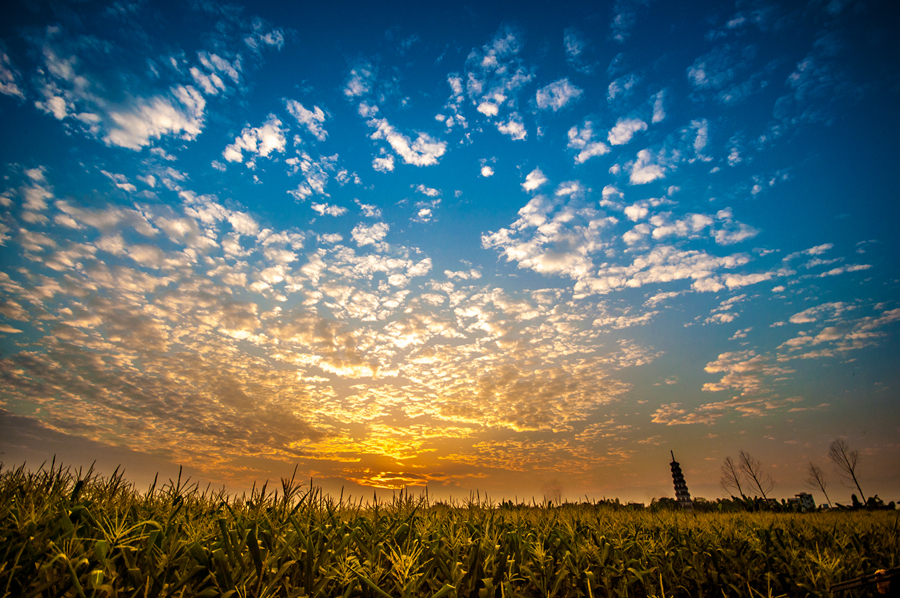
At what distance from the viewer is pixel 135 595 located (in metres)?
2.58

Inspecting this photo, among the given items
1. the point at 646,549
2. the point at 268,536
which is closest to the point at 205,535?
the point at 268,536

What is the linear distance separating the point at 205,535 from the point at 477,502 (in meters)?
6.45

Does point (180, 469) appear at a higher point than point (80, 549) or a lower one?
higher

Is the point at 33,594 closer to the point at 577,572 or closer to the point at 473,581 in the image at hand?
the point at 473,581

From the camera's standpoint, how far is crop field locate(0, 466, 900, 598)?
110 inches

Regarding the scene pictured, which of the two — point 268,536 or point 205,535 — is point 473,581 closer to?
point 268,536

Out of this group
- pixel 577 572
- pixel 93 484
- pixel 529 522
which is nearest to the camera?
pixel 577 572

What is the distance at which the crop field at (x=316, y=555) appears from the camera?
9.15ft

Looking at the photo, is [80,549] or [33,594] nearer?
[33,594]

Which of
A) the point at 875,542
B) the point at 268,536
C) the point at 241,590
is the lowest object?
the point at 875,542

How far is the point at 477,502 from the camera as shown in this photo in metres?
8.67

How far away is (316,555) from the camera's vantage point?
353 cm

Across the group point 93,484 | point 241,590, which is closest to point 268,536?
point 241,590

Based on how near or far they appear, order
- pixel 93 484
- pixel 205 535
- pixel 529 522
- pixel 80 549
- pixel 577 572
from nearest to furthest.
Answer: pixel 80 549 → pixel 205 535 → pixel 577 572 → pixel 93 484 → pixel 529 522
